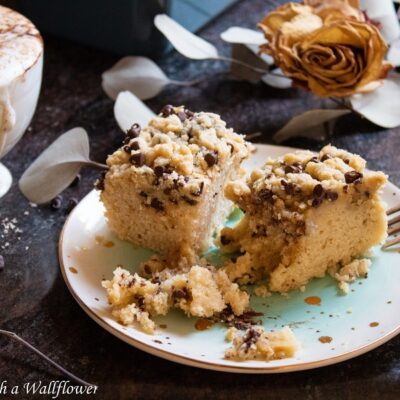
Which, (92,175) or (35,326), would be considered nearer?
(35,326)

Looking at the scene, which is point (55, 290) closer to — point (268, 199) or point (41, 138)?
point (268, 199)

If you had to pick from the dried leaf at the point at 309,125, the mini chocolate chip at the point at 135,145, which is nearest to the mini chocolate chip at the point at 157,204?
the mini chocolate chip at the point at 135,145

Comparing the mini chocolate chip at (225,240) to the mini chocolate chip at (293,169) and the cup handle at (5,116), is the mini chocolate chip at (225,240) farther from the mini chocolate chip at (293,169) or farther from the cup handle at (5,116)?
the cup handle at (5,116)

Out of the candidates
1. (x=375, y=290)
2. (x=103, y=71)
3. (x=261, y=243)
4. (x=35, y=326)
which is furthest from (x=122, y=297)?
(x=103, y=71)

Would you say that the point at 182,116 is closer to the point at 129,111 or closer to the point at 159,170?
the point at 159,170

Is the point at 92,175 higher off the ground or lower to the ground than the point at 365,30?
lower

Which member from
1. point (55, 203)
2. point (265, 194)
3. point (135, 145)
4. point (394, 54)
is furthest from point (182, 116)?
point (394, 54)
